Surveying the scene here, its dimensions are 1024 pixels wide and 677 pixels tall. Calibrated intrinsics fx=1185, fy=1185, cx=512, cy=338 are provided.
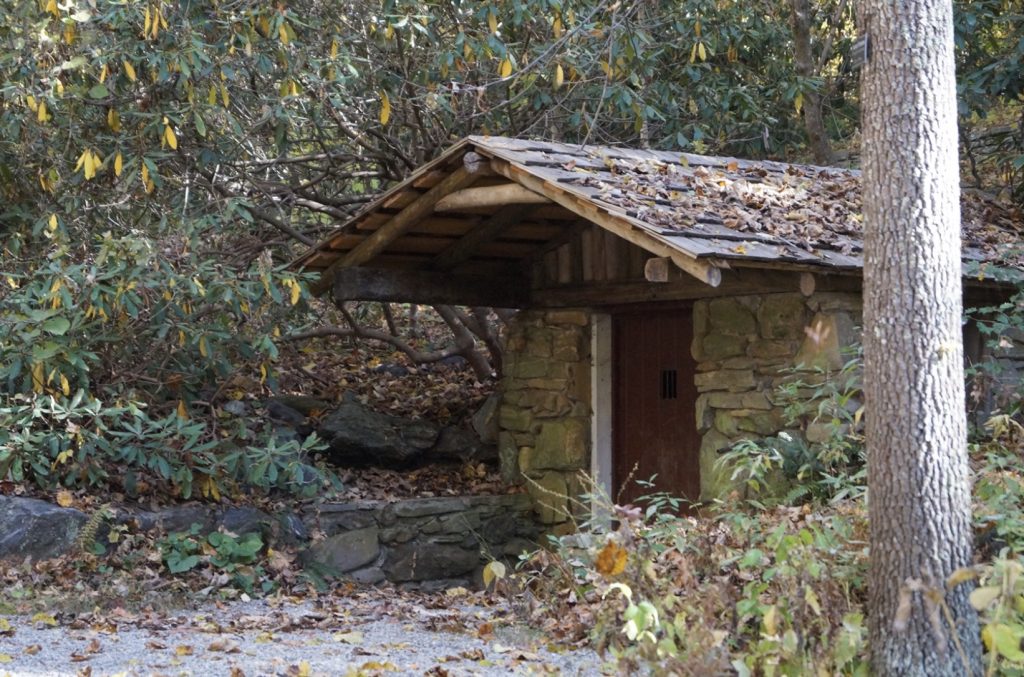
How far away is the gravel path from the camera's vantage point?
5266 mm

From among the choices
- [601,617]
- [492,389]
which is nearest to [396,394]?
[492,389]

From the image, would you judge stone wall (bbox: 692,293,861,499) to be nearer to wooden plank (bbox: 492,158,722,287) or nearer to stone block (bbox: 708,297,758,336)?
stone block (bbox: 708,297,758,336)

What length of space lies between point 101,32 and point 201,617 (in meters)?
4.12

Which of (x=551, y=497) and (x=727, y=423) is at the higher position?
(x=727, y=423)

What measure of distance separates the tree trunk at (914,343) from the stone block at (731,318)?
3.22 m

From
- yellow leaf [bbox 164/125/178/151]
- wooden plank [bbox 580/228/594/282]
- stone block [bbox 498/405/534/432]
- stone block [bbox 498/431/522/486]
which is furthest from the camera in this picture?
stone block [bbox 498/431/522/486]

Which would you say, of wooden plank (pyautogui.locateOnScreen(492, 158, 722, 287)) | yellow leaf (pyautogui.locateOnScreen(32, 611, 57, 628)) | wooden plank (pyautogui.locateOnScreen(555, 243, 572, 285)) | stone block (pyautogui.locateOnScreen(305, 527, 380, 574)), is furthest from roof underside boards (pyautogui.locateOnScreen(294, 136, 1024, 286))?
yellow leaf (pyautogui.locateOnScreen(32, 611, 57, 628))

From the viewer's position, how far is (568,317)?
9422 millimetres

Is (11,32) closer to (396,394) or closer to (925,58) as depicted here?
(396,394)

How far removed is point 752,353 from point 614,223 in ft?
5.37

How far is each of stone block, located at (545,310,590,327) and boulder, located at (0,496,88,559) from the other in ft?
12.7

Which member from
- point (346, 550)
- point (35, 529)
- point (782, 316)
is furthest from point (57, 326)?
point (782, 316)

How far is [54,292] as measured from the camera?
24.8 ft

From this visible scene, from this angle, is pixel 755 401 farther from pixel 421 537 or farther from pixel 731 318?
pixel 421 537
